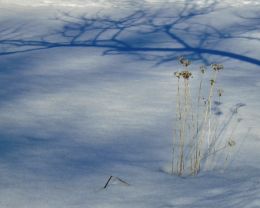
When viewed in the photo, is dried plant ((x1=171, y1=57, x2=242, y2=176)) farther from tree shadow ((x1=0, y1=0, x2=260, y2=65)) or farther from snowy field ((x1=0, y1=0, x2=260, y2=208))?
tree shadow ((x1=0, y1=0, x2=260, y2=65))

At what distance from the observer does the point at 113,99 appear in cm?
570

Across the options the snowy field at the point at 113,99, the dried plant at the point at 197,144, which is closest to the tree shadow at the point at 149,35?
the snowy field at the point at 113,99

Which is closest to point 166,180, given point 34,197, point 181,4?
point 34,197

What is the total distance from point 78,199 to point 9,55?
494 cm

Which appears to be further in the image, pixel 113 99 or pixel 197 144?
pixel 113 99

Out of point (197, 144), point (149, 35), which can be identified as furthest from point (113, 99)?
point (149, 35)

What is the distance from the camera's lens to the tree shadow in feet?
26.2

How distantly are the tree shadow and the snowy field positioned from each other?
2 centimetres

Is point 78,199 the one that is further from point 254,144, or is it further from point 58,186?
point 254,144

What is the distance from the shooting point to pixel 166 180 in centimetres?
356

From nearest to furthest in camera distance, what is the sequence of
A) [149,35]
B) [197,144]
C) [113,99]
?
[197,144], [113,99], [149,35]

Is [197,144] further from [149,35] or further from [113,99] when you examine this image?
[149,35]

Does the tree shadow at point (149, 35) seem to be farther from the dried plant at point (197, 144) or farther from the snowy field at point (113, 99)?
the dried plant at point (197, 144)

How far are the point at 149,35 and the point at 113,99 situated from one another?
370cm
